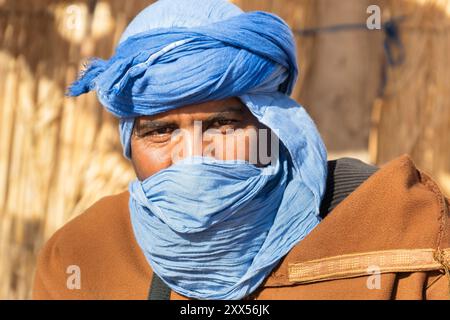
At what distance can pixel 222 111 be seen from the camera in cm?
318

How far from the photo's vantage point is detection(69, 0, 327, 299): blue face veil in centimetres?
304

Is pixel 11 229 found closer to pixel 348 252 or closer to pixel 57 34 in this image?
pixel 57 34

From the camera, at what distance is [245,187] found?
3039 mm

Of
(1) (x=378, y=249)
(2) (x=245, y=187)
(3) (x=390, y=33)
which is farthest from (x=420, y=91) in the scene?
(2) (x=245, y=187)

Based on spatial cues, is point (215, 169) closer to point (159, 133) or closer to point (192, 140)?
point (192, 140)

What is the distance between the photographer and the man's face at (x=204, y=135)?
3123 mm

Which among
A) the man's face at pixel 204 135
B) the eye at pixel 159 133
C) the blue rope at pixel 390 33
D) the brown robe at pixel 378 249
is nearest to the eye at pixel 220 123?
the man's face at pixel 204 135

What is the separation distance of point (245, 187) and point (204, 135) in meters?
0.23

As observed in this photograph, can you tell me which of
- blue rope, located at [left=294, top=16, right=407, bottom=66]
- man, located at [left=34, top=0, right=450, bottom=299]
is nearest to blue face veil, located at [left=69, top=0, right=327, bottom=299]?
man, located at [left=34, top=0, right=450, bottom=299]

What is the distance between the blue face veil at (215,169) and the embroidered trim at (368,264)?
101 millimetres

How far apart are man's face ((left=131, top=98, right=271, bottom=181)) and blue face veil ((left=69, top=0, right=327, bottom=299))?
38mm

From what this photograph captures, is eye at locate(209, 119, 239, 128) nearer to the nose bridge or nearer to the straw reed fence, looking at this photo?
the nose bridge

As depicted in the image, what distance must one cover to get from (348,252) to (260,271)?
29cm

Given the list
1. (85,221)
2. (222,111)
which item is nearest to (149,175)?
(222,111)
